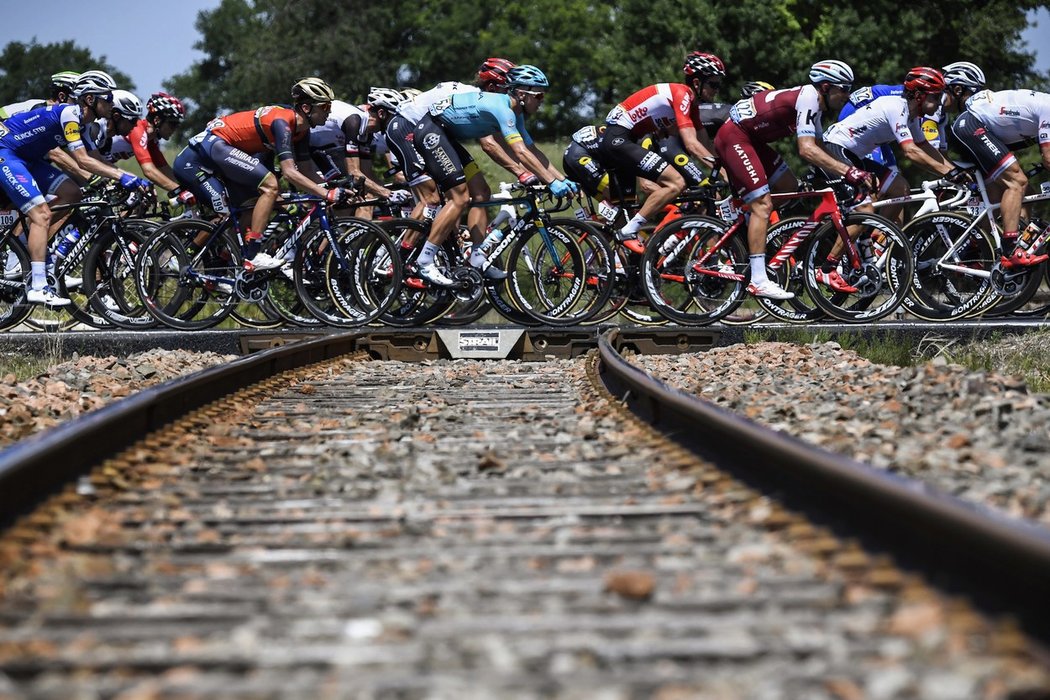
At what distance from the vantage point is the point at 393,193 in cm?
1181

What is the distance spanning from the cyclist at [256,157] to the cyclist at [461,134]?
93 centimetres

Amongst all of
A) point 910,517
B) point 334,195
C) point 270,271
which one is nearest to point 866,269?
point 334,195

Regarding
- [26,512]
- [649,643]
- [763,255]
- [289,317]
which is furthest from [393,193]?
[649,643]

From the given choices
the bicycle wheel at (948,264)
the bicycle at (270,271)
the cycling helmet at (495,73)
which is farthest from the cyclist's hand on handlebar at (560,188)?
the bicycle wheel at (948,264)

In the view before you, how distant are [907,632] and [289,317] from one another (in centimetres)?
931

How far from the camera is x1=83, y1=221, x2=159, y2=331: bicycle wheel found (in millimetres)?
10930

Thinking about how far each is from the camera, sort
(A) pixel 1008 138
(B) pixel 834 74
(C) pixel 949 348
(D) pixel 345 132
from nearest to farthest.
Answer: (C) pixel 949 348
(B) pixel 834 74
(A) pixel 1008 138
(D) pixel 345 132

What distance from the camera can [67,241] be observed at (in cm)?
1112

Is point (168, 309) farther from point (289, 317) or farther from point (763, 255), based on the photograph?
point (763, 255)

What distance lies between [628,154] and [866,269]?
219 cm

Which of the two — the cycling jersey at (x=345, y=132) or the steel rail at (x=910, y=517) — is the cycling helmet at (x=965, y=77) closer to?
the cycling jersey at (x=345, y=132)

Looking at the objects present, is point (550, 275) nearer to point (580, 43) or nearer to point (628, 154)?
point (628, 154)

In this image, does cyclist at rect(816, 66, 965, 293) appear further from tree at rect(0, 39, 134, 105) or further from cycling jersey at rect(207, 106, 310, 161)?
tree at rect(0, 39, 134, 105)

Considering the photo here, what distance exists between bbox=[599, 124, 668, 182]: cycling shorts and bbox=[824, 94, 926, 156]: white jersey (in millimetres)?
1690
